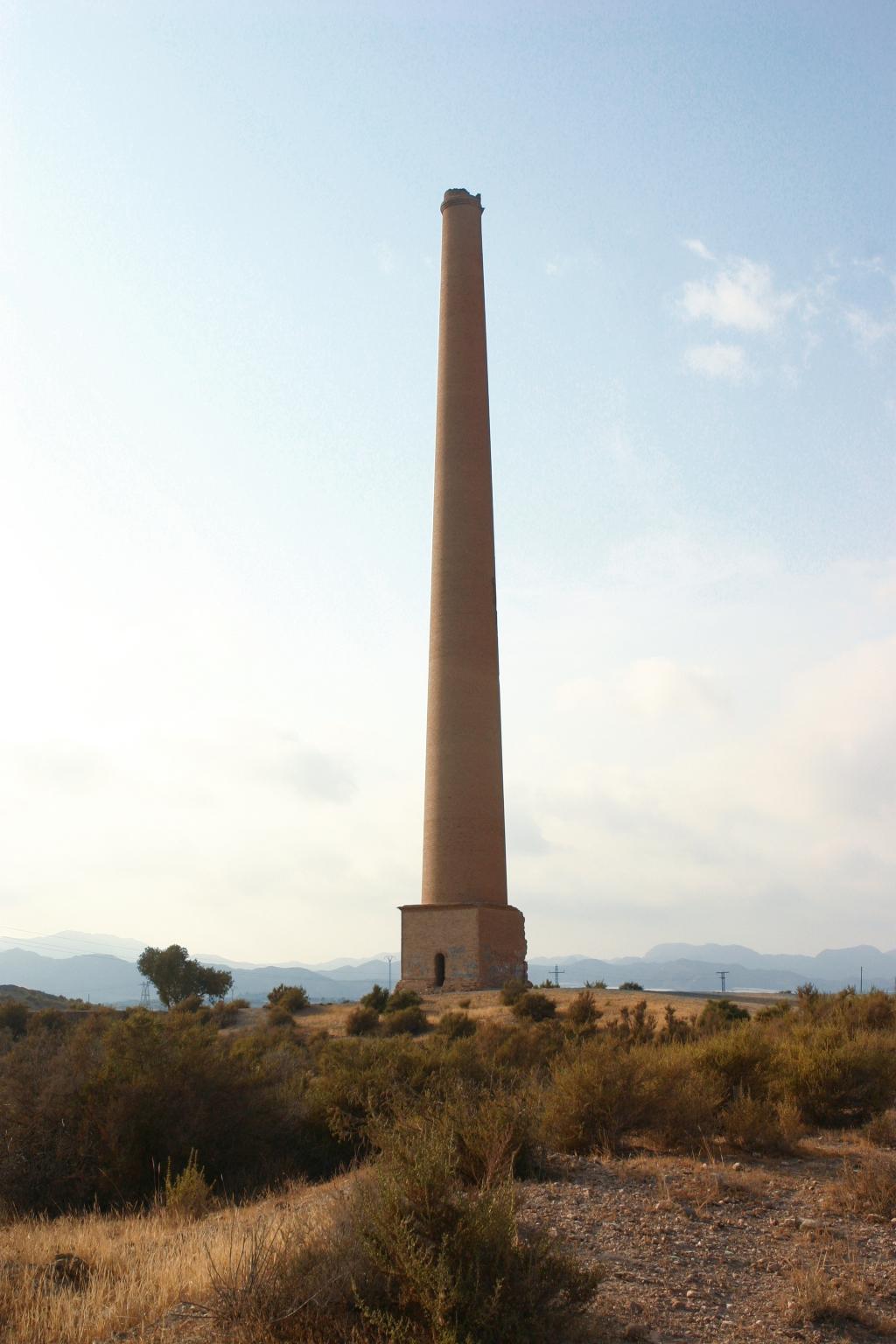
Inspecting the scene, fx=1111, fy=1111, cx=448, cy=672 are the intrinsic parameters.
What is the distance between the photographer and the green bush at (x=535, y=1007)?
94.1 ft

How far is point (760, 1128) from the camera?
413 inches

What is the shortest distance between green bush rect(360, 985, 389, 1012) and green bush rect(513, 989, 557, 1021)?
5.58 meters

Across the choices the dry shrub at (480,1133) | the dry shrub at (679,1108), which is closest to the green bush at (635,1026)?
the dry shrub at (679,1108)

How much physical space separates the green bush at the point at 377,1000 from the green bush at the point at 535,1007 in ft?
18.3

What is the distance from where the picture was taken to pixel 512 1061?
17.5m

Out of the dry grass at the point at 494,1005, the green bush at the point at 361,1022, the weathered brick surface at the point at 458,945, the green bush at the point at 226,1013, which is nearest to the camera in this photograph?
the green bush at the point at 361,1022

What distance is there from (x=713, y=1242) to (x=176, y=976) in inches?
1925

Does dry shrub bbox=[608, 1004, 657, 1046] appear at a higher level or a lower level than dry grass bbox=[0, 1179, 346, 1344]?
higher

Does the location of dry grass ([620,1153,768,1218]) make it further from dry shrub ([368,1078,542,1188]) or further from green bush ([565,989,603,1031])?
green bush ([565,989,603,1031])

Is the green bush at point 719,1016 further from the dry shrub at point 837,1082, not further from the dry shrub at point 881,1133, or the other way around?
the dry shrub at point 881,1133

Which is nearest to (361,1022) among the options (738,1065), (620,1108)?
(738,1065)

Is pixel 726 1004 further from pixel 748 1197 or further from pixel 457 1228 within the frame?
pixel 457 1228

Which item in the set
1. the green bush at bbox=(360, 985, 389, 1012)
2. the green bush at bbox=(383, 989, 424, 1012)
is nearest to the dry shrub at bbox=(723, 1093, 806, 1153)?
the green bush at bbox=(383, 989, 424, 1012)

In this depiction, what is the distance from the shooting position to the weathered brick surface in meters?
35.3
